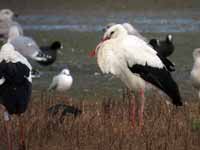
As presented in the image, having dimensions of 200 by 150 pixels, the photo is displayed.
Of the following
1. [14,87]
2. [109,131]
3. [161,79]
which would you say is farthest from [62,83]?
[14,87]

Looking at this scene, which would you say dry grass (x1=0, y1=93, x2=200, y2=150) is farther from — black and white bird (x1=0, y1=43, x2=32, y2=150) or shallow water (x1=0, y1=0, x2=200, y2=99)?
shallow water (x1=0, y1=0, x2=200, y2=99)

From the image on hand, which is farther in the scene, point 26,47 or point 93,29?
point 93,29

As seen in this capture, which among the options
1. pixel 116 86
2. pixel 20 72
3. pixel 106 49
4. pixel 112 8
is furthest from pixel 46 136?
pixel 112 8

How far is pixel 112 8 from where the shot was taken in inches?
1312

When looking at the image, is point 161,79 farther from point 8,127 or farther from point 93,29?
point 93,29

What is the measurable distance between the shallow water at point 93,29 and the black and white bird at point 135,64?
3.18 metres

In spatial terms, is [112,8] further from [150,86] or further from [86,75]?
[150,86]

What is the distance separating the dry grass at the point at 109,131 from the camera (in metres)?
8.56

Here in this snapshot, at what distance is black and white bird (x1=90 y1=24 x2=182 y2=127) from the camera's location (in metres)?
9.66

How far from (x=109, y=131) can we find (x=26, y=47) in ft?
23.2

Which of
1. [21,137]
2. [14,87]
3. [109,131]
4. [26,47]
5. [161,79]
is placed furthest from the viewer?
[26,47]

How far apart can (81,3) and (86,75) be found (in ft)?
60.5

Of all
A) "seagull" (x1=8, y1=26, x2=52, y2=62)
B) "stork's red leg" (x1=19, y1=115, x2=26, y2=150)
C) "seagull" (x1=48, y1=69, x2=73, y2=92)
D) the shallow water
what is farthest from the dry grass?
"seagull" (x1=8, y1=26, x2=52, y2=62)

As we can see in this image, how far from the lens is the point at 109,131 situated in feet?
29.1
